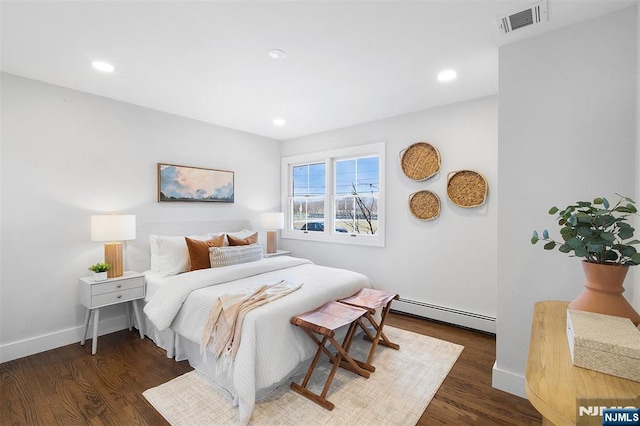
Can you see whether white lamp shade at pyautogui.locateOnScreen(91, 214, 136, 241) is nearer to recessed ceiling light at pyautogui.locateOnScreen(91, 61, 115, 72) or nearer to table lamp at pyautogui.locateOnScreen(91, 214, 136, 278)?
table lamp at pyautogui.locateOnScreen(91, 214, 136, 278)

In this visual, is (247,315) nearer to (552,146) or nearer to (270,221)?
(552,146)

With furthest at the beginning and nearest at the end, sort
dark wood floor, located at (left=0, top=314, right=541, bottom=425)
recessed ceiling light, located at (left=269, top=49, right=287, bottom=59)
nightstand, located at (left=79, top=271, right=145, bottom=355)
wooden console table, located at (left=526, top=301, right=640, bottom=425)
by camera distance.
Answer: nightstand, located at (left=79, top=271, right=145, bottom=355)
recessed ceiling light, located at (left=269, top=49, right=287, bottom=59)
dark wood floor, located at (left=0, top=314, right=541, bottom=425)
wooden console table, located at (left=526, top=301, right=640, bottom=425)

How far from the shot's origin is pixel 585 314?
104cm

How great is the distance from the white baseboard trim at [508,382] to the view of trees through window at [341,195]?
224cm

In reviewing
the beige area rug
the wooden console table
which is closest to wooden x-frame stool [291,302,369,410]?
the beige area rug

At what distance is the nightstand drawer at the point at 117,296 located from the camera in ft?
9.18

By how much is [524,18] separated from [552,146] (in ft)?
2.86

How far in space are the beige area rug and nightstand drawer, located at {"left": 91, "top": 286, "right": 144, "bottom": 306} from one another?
3.69 feet

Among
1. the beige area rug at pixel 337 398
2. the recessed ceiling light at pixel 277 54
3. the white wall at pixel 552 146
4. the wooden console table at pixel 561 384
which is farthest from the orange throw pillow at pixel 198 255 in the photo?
the wooden console table at pixel 561 384

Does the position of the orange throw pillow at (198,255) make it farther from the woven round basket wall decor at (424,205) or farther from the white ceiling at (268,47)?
the woven round basket wall decor at (424,205)

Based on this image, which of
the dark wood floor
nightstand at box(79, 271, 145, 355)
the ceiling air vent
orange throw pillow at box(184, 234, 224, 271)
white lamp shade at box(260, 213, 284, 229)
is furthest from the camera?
white lamp shade at box(260, 213, 284, 229)

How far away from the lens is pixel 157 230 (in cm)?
360

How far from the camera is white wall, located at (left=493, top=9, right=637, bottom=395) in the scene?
6.05 ft

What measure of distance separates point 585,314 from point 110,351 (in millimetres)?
3601
